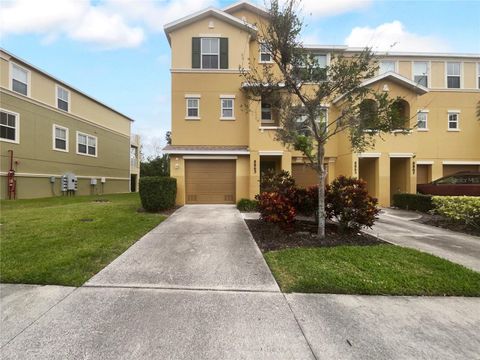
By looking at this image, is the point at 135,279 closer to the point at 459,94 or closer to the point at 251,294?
the point at 251,294

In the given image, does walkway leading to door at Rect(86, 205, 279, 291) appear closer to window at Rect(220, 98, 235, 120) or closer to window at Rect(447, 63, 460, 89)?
window at Rect(220, 98, 235, 120)

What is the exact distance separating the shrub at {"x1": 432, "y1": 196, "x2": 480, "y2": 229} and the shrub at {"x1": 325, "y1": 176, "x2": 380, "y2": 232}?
3.94 metres

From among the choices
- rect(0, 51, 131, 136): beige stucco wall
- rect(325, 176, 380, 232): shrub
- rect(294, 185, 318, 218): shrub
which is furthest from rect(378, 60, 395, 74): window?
rect(0, 51, 131, 136): beige stucco wall

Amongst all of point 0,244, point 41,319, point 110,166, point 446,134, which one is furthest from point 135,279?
point 110,166

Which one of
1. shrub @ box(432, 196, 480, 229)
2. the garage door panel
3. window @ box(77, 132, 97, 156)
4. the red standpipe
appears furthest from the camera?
window @ box(77, 132, 97, 156)

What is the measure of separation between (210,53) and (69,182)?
13568 millimetres

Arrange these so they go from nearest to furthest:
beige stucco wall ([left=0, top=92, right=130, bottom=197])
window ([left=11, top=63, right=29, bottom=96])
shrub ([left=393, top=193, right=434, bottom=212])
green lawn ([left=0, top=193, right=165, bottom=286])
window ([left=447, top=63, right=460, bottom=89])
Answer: green lawn ([left=0, top=193, right=165, bottom=286])
shrub ([left=393, top=193, right=434, bottom=212])
window ([left=11, top=63, right=29, bottom=96])
beige stucco wall ([left=0, top=92, right=130, bottom=197])
window ([left=447, top=63, right=460, bottom=89])

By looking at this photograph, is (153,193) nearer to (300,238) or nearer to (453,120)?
(300,238)

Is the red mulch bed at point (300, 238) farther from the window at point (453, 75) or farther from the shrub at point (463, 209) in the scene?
the window at point (453, 75)

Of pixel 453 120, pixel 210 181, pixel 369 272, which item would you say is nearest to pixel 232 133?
pixel 210 181

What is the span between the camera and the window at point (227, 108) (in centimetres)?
1464

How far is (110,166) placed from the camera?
24.9 meters

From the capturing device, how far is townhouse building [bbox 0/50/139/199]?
15.1 meters

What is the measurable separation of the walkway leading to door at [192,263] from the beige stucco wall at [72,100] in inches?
582
